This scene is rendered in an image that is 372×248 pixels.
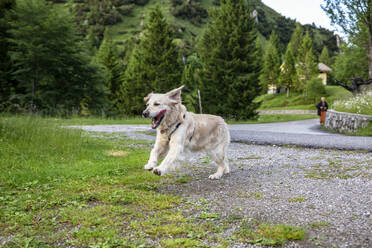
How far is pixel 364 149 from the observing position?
9.14 meters

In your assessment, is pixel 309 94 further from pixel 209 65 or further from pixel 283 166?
pixel 283 166

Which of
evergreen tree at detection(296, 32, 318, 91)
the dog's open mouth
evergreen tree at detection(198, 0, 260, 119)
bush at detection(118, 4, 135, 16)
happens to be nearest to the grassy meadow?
the dog's open mouth

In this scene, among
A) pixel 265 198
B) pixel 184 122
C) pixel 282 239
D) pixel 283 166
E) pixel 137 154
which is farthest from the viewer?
pixel 137 154

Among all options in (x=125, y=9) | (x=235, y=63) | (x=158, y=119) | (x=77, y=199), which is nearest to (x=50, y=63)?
(x=235, y=63)

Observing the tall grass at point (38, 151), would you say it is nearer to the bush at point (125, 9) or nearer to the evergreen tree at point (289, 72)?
the evergreen tree at point (289, 72)

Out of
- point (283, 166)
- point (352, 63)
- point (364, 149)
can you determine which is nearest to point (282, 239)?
point (283, 166)

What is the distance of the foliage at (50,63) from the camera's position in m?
23.7

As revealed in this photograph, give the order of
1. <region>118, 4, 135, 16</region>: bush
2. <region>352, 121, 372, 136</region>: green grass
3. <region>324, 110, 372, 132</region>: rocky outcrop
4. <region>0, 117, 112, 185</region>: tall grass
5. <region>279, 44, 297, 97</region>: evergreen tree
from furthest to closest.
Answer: <region>118, 4, 135, 16</region>: bush, <region>279, 44, 297, 97</region>: evergreen tree, <region>324, 110, 372, 132</region>: rocky outcrop, <region>352, 121, 372, 136</region>: green grass, <region>0, 117, 112, 185</region>: tall grass

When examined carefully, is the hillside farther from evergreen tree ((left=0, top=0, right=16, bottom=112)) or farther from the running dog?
the running dog

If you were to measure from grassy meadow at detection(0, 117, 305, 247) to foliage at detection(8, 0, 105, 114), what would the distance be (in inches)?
680

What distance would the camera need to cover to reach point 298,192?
197 inches

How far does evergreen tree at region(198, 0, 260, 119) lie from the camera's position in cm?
2398

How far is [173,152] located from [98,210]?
155 centimetres

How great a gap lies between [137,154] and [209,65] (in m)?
17.8
